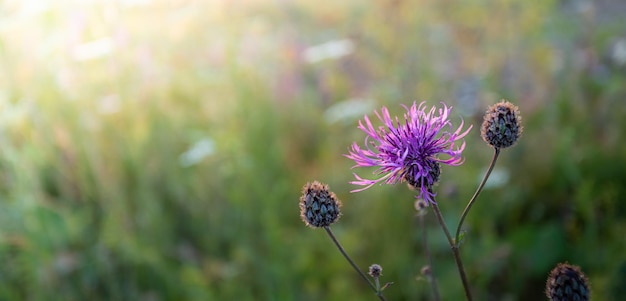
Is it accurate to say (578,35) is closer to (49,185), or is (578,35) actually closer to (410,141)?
(49,185)

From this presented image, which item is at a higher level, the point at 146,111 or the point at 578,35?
the point at 578,35

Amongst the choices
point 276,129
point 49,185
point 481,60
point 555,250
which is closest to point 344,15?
point 481,60

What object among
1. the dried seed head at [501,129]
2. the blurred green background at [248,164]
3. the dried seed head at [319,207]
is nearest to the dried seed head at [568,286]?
the dried seed head at [501,129]

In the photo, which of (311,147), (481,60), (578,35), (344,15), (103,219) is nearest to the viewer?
(103,219)

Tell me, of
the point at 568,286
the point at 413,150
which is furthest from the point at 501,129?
the point at 568,286

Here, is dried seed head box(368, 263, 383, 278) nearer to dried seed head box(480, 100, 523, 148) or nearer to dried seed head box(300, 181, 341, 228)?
dried seed head box(300, 181, 341, 228)

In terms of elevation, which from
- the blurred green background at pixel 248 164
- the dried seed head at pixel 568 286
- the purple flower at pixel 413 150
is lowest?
the dried seed head at pixel 568 286

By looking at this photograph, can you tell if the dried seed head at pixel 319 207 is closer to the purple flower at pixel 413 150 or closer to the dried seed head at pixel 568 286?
the purple flower at pixel 413 150
